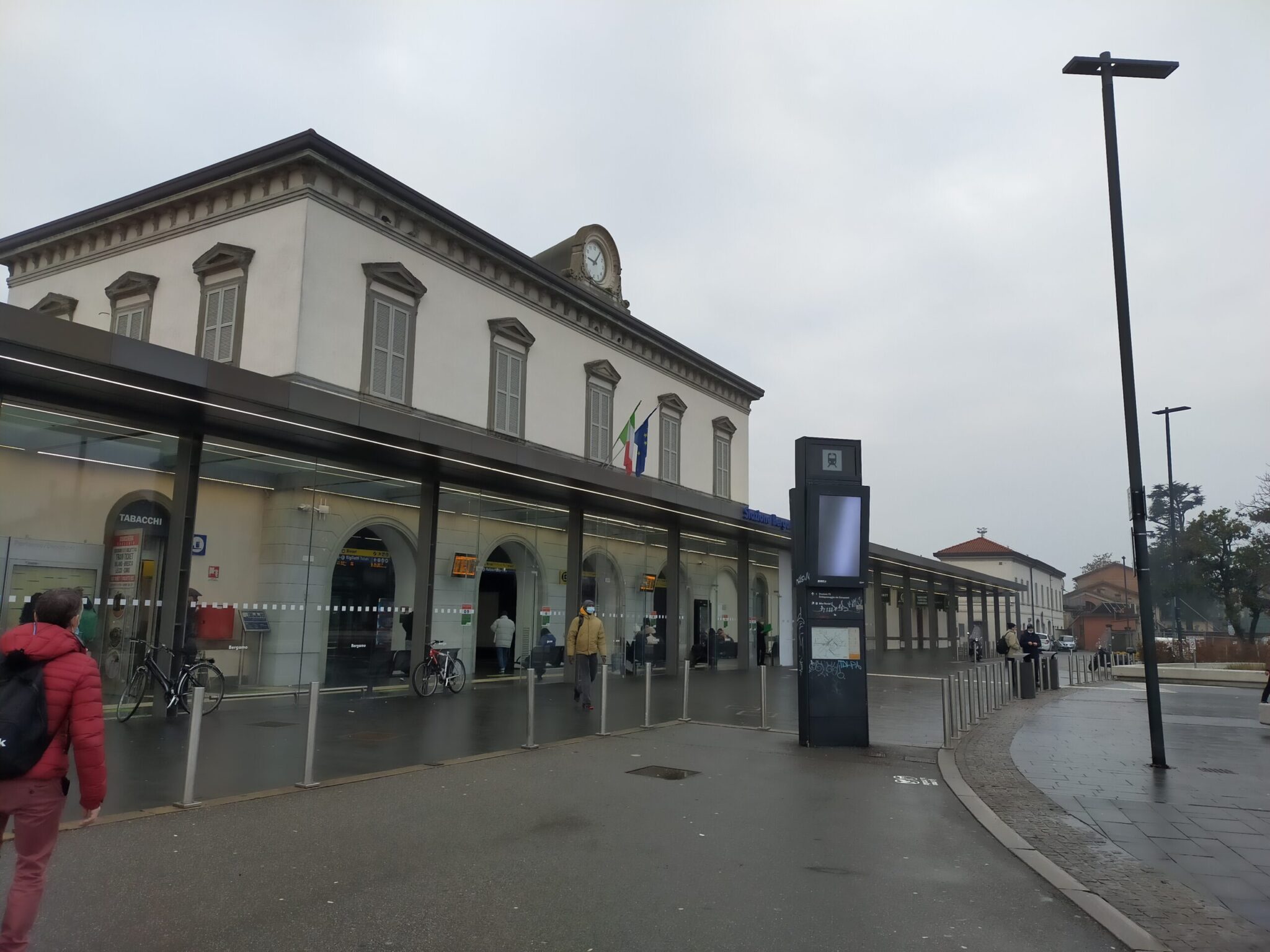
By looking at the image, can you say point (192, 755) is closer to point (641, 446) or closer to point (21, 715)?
point (21, 715)

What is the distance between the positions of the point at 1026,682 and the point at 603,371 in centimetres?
1440

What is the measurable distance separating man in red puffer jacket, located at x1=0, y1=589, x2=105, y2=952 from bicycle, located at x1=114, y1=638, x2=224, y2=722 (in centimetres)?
852

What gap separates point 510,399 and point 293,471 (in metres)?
A: 9.07

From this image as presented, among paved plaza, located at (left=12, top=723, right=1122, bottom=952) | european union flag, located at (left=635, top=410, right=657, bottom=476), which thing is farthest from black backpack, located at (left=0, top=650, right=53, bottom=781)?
european union flag, located at (left=635, top=410, right=657, bottom=476)

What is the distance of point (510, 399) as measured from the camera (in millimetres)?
23969

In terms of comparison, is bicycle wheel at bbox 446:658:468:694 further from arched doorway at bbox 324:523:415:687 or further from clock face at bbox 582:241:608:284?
clock face at bbox 582:241:608:284

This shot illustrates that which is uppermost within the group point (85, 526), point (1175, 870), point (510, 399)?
point (510, 399)

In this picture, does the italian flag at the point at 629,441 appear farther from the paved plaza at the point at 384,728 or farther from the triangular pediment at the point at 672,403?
the paved plaza at the point at 384,728

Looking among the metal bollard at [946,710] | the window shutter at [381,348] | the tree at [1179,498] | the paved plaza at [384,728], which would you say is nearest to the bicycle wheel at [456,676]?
the paved plaza at [384,728]

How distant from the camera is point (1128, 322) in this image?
37.6 feet

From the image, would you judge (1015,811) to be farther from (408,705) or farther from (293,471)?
(293,471)

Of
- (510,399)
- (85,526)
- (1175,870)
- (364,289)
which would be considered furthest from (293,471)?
(1175,870)

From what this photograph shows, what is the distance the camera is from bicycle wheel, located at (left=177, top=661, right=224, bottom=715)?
1272 centimetres

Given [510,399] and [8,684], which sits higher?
[510,399]
